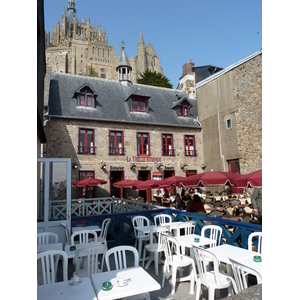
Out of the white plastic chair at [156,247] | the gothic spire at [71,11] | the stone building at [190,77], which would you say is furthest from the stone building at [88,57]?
the white plastic chair at [156,247]

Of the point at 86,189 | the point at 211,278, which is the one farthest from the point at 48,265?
the point at 86,189

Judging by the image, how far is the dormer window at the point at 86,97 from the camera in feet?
48.8

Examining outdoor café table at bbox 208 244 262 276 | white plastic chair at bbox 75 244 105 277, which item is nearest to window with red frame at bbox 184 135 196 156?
outdoor café table at bbox 208 244 262 276

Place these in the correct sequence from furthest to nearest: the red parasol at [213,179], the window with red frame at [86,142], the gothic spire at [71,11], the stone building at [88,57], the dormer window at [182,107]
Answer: the gothic spire at [71,11] < the stone building at [88,57] < the dormer window at [182,107] < the window with red frame at [86,142] < the red parasol at [213,179]

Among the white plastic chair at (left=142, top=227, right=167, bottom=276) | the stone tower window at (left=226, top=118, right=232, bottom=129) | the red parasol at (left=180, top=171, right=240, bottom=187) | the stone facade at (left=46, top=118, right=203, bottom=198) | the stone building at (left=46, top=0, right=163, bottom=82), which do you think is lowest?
the white plastic chair at (left=142, top=227, right=167, bottom=276)

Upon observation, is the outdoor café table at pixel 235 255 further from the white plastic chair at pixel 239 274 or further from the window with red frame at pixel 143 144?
the window with red frame at pixel 143 144

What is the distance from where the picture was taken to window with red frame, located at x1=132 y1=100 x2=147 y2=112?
53.6ft

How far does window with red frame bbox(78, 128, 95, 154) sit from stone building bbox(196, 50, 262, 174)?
25.9 feet

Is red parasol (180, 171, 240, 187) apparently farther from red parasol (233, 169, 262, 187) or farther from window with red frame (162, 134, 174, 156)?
window with red frame (162, 134, 174, 156)

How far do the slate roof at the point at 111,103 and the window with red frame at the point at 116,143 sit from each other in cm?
87

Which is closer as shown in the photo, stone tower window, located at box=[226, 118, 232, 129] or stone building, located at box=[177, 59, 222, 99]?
stone tower window, located at box=[226, 118, 232, 129]

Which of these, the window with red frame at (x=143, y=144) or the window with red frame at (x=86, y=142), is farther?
the window with red frame at (x=143, y=144)
